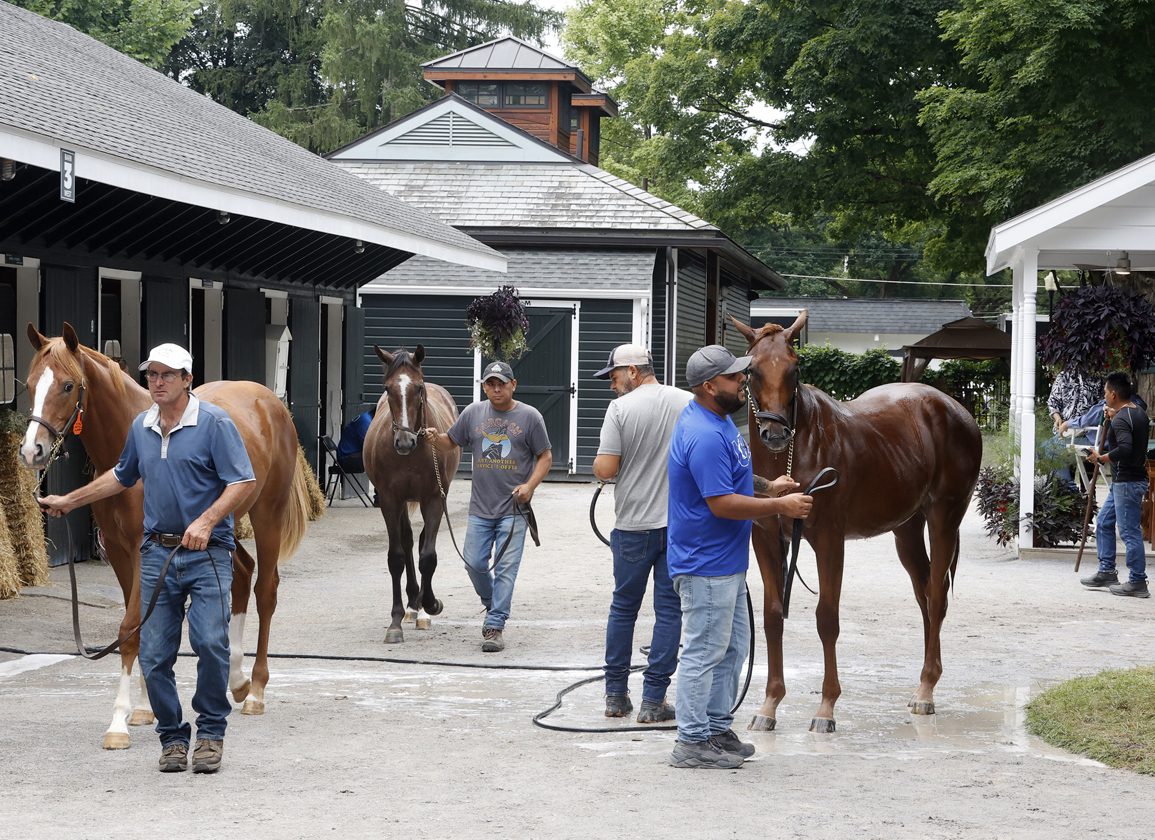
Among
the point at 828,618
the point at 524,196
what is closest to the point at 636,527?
the point at 828,618

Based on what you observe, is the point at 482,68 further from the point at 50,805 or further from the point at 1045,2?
the point at 50,805

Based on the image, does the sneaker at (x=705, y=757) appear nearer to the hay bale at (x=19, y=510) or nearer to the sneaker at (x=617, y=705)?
the sneaker at (x=617, y=705)

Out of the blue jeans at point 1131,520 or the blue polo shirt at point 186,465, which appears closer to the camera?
the blue polo shirt at point 186,465

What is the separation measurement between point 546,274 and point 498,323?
3306 millimetres

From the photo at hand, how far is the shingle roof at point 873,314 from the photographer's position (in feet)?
182

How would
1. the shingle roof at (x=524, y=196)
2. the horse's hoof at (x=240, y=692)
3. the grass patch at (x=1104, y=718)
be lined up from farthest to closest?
the shingle roof at (x=524, y=196), the horse's hoof at (x=240, y=692), the grass patch at (x=1104, y=718)

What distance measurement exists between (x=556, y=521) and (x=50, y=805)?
11650mm

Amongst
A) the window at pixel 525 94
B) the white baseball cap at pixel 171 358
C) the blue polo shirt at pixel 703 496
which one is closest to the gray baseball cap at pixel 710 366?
the blue polo shirt at pixel 703 496

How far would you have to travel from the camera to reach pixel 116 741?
631 cm

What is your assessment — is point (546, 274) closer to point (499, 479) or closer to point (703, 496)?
point (499, 479)

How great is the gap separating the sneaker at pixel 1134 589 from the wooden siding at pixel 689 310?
12.2 metres

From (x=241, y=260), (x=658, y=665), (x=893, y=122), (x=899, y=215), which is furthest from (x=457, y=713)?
(x=899, y=215)

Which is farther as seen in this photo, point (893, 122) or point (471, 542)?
point (893, 122)

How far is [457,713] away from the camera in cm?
721
